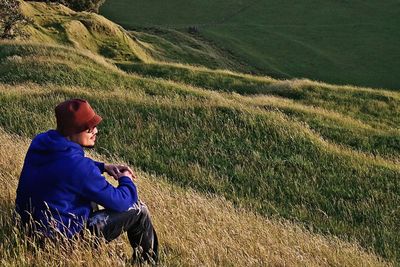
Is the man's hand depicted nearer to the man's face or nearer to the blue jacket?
the blue jacket

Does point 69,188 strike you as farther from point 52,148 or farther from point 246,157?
point 246,157

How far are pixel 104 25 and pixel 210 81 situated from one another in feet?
54.5

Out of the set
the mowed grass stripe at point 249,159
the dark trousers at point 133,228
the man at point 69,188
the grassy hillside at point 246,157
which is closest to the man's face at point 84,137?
the man at point 69,188

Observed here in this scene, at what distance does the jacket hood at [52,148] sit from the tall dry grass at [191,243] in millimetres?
709

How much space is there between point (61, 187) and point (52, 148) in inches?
14.8

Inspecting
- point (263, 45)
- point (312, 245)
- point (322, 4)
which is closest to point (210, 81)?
point (312, 245)

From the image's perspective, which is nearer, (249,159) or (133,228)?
(133,228)

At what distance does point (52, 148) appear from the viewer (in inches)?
180

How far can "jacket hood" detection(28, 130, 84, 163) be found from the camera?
15.0 ft

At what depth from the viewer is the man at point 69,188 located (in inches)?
179

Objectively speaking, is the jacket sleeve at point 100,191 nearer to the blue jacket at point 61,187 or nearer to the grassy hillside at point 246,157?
the blue jacket at point 61,187

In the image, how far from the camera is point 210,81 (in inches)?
1056

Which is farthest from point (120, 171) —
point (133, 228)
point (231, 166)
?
point (231, 166)

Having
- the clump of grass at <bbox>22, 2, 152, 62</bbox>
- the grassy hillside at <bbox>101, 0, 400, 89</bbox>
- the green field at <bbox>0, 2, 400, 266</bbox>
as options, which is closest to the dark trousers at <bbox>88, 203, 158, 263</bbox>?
the green field at <bbox>0, 2, 400, 266</bbox>
